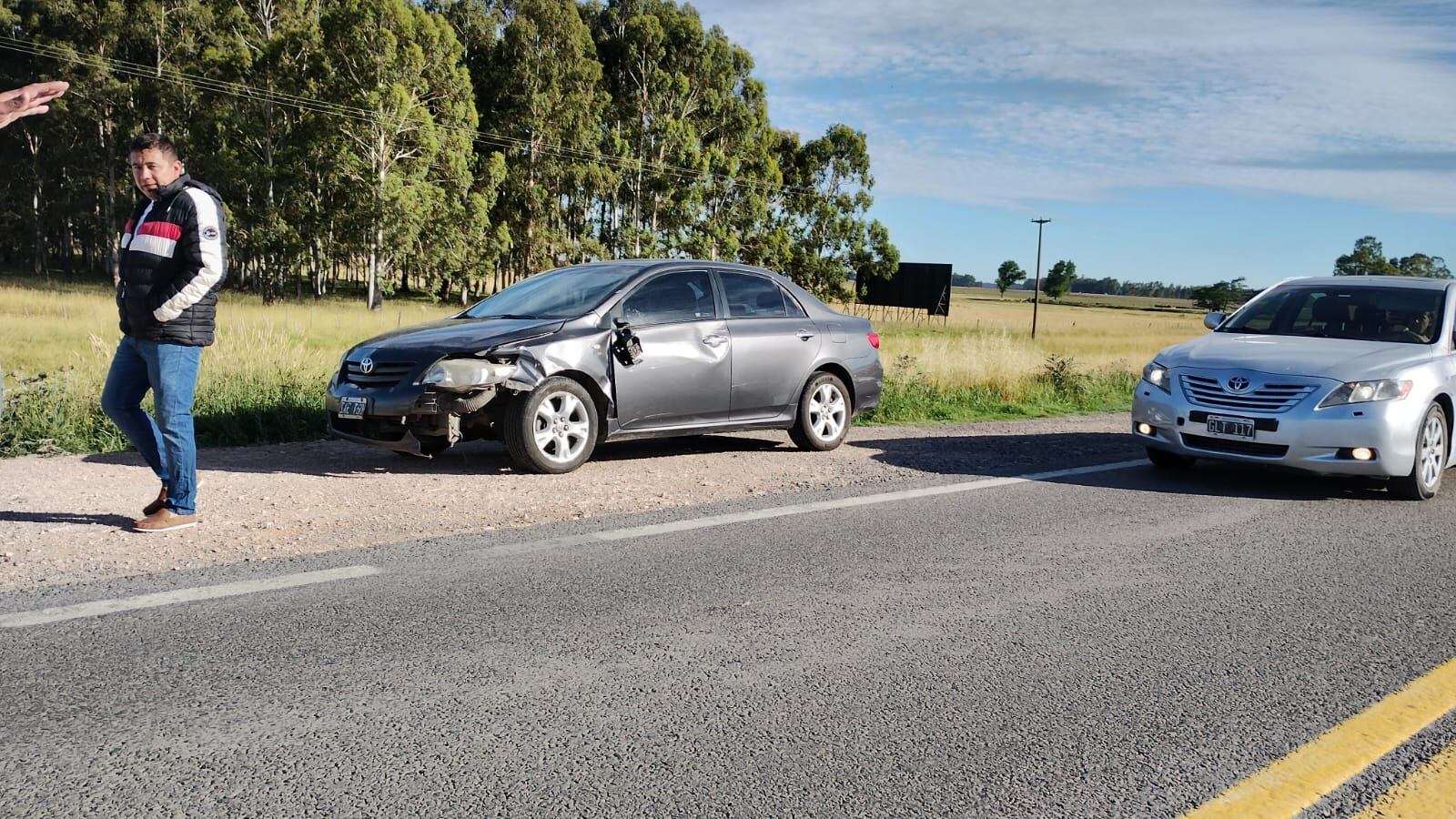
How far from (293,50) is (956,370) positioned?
35.2 metres

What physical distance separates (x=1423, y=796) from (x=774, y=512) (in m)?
4.08

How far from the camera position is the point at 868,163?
68.7 m

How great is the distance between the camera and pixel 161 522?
560cm

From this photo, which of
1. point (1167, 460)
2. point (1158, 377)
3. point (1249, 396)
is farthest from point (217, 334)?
point (1249, 396)

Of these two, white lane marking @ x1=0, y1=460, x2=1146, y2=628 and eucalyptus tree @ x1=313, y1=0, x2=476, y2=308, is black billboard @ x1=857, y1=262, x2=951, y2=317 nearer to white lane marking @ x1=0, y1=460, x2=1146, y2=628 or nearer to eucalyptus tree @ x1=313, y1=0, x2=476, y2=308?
eucalyptus tree @ x1=313, y1=0, x2=476, y2=308

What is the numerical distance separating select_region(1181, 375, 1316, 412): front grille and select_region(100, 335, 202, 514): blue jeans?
21.5 feet

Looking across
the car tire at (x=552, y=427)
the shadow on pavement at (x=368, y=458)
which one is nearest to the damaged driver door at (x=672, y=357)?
the car tire at (x=552, y=427)

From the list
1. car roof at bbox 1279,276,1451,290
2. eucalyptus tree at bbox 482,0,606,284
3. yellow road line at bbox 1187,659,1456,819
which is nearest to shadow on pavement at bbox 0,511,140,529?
yellow road line at bbox 1187,659,1456,819

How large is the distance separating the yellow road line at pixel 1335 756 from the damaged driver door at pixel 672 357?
540cm

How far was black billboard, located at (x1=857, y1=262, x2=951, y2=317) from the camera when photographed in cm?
6769

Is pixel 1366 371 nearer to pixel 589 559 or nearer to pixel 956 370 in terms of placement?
pixel 589 559

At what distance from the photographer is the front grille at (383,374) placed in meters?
7.52

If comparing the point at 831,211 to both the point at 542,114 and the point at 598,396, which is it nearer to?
the point at 542,114

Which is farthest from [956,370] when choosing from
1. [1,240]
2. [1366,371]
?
[1,240]
